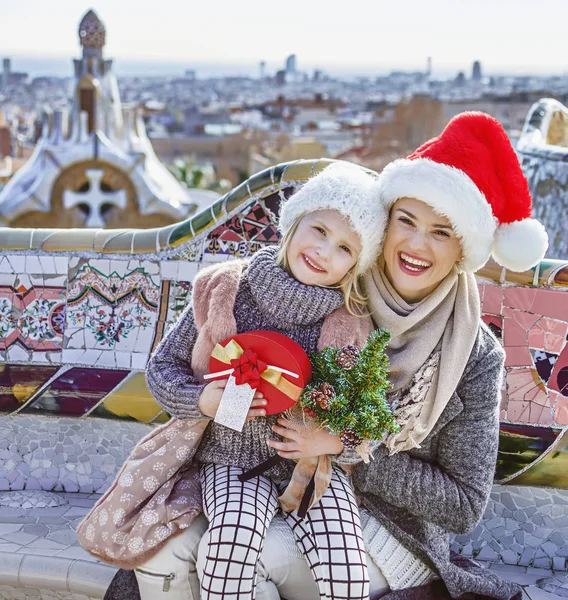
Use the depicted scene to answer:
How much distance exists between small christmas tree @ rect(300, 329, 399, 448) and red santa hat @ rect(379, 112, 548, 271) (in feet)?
1.40

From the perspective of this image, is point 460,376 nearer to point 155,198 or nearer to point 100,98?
point 155,198

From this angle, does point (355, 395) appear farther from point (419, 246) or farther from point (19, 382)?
point (19, 382)

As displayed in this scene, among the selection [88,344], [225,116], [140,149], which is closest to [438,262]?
[88,344]

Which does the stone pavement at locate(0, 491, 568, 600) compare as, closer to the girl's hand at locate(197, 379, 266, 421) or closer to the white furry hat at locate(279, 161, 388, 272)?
the girl's hand at locate(197, 379, 266, 421)

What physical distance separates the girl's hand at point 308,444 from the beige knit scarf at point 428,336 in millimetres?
189

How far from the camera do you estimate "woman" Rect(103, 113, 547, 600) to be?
2.51m

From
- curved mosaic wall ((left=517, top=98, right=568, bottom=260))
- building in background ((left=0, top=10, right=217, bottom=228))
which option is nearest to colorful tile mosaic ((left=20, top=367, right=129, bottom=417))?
curved mosaic wall ((left=517, top=98, right=568, bottom=260))

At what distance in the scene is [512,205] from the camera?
8.48ft

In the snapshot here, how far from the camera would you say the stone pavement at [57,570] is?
2975 millimetres

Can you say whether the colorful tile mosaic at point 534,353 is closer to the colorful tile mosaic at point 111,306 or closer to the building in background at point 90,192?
the colorful tile mosaic at point 111,306

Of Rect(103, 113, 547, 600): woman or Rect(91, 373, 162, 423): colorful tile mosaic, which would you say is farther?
Rect(91, 373, 162, 423): colorful tile mosaic

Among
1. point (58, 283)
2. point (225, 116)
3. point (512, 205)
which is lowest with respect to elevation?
point (225, 116)

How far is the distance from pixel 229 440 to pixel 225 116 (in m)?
63.4

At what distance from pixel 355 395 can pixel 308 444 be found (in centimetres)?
22
